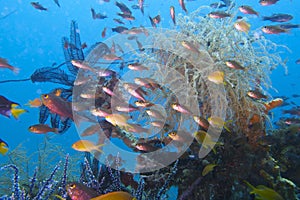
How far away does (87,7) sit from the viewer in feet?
263

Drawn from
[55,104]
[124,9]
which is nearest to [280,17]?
[124,9]

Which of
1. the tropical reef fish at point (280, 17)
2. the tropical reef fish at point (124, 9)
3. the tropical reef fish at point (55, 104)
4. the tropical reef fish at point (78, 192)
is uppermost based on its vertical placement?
the tropical reef fish at point (124, 9)

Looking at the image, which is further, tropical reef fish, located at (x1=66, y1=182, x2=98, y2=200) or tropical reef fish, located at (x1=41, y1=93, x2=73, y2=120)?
tropical reef fish, located at (x1=41, y1=93, x2=73, y2=120)

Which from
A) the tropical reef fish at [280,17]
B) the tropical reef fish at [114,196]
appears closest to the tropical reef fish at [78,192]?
the tropical reef fish at [114,196]

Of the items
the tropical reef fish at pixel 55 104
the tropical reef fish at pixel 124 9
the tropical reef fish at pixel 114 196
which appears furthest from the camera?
the tropical reef fish at pixel 124 9

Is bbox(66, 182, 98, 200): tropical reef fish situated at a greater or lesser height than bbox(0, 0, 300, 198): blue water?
lesser

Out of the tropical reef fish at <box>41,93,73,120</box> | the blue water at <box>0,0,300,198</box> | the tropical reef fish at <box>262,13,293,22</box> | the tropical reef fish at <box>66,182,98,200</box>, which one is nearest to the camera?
the tropical reef fish at <box>66,182,98,200</box>

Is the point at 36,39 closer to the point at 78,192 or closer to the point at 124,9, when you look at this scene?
the point at 124,9

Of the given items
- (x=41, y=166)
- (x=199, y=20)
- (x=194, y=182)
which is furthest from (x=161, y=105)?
(x=41, y=166)

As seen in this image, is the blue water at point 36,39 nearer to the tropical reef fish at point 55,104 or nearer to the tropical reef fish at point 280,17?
the tropical reef fish at point 280,17

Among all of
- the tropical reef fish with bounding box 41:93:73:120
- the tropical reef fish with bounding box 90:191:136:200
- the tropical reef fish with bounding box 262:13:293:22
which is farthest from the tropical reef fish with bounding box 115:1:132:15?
the tropical reef fish with bounding box 90:191:136:200

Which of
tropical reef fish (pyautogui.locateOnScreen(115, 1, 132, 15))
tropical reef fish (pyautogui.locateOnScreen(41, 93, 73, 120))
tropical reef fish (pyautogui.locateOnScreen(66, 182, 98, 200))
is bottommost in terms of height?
tropical reef fish (pyautogui.locateOnScreen(66, 182, 98, 200))

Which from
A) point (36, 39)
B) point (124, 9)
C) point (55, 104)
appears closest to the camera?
point (55, 104)

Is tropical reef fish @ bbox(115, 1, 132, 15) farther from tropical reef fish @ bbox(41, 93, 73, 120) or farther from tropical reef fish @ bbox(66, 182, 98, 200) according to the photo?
tropical reef fish @ bbox(66, 182, 98, 200)
